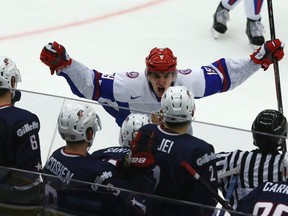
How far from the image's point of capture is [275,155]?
308cm

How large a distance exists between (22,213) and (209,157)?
603 mm

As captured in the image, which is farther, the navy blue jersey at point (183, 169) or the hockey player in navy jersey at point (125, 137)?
the hockey player in navy jersey at point (125, 137)

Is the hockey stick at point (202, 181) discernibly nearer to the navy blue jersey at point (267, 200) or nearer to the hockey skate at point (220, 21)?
the navy blue jersey at point (267, 200)

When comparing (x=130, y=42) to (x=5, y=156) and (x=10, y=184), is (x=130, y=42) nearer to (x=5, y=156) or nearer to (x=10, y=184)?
(x=5, y=156)

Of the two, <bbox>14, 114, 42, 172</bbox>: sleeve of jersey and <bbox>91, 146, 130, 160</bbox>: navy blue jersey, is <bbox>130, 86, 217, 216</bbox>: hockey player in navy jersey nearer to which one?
<bbox>91, 146, 130, 160</bbox>: navy blue jersey

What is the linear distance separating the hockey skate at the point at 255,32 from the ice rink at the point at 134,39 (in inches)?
2.9

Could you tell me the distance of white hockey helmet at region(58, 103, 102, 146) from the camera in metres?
3.10

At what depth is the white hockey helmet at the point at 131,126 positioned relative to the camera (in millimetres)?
3117

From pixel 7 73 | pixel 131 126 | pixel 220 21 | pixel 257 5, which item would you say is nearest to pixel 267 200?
pixel 131 126

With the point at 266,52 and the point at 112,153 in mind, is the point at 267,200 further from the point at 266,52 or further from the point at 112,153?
the point at 266,52

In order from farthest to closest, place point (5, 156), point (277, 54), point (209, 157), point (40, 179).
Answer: point (277, 54) < point (5, 156) < point (209, 157) < point (40, 179)

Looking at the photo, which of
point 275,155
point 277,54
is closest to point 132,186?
point 275,155

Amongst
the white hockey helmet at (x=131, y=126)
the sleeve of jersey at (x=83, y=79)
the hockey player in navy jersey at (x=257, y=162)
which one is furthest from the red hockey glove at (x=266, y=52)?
the white hockey helmet at (x=131, y=126)

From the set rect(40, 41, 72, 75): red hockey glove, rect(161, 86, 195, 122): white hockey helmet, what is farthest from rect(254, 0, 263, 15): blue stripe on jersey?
rect(161, 86, 195, 122): white hockey helmet
